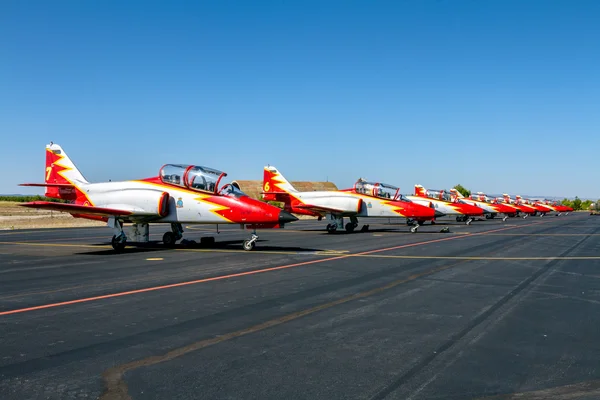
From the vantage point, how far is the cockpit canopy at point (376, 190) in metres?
33.5

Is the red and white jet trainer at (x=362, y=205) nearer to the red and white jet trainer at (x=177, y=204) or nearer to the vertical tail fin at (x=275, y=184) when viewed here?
the vertical tail fin at (x=275, y=184)

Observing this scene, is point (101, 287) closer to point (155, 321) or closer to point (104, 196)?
point (155, 321)

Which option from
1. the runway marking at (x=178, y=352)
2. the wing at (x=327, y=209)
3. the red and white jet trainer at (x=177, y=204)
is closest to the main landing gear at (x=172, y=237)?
the red and white jet trainer at (x=177, y=204)

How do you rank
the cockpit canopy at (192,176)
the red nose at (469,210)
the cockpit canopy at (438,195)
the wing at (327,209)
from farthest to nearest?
the cockpit canopy at (438,195), the red nose at (469,210), the wing at (327,209), the cockpit canopy at (192,176)

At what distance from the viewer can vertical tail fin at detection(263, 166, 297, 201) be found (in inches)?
1433

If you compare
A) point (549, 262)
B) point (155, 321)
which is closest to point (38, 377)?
point (155, 321)

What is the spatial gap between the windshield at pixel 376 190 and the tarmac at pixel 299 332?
19.1 meters

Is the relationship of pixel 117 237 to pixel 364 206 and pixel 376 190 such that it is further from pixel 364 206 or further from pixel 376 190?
pixel 376 190

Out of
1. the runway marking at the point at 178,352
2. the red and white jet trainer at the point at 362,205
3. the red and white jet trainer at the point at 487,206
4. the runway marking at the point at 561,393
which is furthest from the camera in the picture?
the red and white jet trainer at the point at 487,206

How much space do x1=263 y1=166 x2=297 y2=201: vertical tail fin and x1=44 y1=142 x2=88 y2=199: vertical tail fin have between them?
15078 millimetres

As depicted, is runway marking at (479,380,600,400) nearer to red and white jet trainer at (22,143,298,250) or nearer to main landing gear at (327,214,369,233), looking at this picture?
red and white jet trainer at (22,143,298,250)

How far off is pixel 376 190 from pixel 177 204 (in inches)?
672

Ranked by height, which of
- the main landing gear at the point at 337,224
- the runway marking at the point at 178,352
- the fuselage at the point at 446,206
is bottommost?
the runway marking at the point at 178,352

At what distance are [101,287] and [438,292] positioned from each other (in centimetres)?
741
